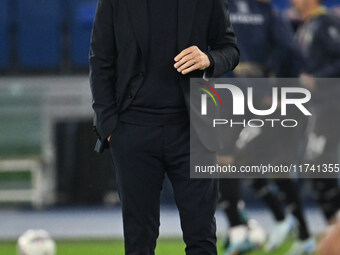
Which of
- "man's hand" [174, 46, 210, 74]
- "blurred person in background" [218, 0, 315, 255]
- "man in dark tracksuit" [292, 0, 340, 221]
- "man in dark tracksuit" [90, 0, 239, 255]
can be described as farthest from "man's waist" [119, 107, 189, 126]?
"man in dark tracksuit" [292, 0, 340, 221]

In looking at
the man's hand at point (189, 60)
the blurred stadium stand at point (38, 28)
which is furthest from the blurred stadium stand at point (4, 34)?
the man's hand at point (189, 60)

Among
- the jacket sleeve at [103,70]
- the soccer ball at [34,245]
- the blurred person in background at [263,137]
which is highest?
the jacket sleeve at [103,70]

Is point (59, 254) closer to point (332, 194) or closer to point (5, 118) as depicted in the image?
point (332, 194)

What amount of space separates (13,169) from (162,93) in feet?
26.7

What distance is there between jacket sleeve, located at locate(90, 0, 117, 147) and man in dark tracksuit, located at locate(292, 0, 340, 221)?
9.79ft

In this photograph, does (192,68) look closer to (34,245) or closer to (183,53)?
(183,53)

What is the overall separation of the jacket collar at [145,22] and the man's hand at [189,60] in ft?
0.27

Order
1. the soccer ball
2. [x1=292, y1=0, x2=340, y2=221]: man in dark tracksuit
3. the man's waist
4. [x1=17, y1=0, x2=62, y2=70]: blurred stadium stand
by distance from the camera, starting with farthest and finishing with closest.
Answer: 1. [x1=17, y1=0, x2=62, y2=70]: blurred stadium stand
2. [x1=292, y1=0, x2=340, y2=221]: man in dark tracksuit
3. the soccer ball
4. the man's waist

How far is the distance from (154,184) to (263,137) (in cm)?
278

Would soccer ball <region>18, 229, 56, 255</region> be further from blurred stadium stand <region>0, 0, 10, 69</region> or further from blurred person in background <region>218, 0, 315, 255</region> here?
blurred stadium stand <region>0, 0, 10, 69</region>

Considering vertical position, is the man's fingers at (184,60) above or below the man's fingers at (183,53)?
below

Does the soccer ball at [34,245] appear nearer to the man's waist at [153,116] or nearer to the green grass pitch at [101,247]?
the green grass pitch at [101,247]

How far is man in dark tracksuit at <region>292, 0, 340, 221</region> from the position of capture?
548 centimetres

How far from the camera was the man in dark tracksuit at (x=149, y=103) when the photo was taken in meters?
2.63
